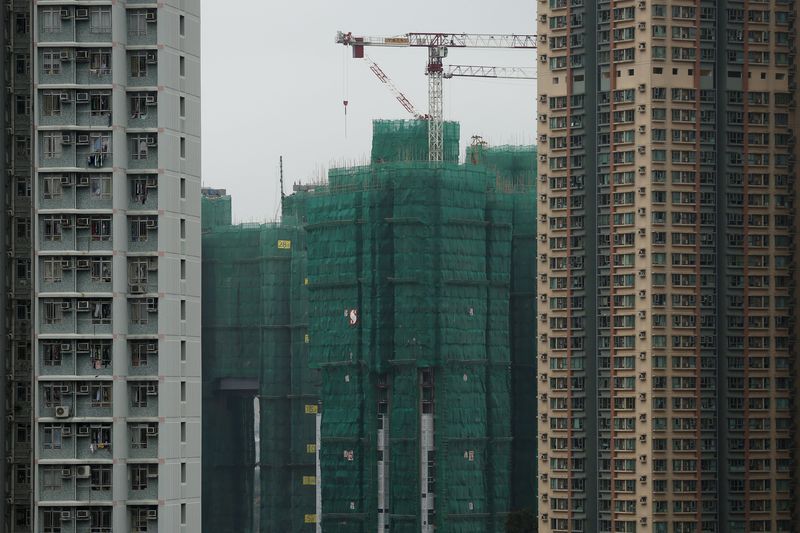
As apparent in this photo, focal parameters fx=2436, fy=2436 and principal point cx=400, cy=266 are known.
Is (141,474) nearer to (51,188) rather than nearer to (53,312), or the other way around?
(53,312)

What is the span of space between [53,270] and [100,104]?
11592 mm

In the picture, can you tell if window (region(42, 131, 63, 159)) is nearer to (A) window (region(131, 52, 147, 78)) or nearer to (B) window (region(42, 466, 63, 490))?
(A) window (region(131, 52, 147, 78))

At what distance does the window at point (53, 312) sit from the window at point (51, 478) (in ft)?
32.0

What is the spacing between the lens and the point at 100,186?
163 meters

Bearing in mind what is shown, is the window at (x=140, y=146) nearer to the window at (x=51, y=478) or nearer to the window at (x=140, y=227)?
the window at (x=140, y=227)

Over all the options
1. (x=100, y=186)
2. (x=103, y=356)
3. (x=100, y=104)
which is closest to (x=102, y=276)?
(x=103, y=356)

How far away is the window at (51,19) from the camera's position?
16477cm

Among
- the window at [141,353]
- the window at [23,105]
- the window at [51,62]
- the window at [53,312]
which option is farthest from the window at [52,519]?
the window at [51,62]

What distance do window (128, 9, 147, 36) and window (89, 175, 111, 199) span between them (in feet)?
33.0

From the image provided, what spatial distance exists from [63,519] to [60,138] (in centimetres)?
2549

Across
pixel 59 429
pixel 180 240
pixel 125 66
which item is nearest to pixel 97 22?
pixel 125 66

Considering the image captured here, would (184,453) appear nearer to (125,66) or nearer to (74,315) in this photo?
(74,315)

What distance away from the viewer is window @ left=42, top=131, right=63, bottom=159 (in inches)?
6452

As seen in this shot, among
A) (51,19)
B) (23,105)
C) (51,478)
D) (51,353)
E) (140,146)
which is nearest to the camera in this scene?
(51,478)
